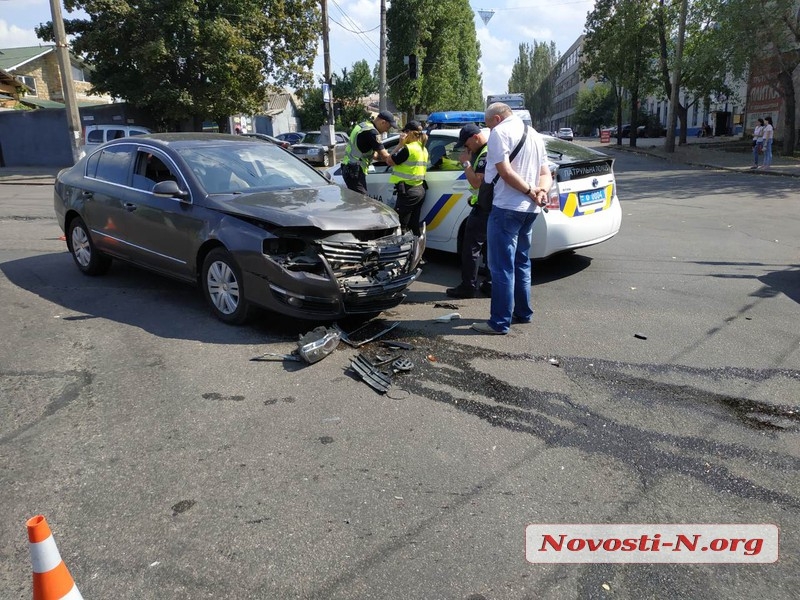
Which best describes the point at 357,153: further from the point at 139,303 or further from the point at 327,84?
the point at 327,84

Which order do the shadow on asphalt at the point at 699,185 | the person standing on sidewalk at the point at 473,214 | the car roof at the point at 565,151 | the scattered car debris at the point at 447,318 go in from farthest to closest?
the shadow on asphalt at the point at 699,185 → the car roof at the point at 565,151 → the person standing on sidewalk at the point at 473,214 → the scattered car debris at the point at 447,318

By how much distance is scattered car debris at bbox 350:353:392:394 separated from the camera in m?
4.28

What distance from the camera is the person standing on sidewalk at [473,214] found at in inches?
239

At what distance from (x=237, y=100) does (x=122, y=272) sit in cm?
1993

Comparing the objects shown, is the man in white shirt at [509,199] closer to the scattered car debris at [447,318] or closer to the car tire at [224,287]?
the scattered car debris at [447,318]

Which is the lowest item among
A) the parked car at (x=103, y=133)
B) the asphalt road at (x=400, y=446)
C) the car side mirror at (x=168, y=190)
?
the asphalt road at (x=400, y=446)

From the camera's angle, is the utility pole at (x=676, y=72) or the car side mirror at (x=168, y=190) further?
the utility pole at (x=676, y=72)

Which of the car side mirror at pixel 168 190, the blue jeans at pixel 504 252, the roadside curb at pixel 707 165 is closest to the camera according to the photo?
the blue jeans at pixel 504 252

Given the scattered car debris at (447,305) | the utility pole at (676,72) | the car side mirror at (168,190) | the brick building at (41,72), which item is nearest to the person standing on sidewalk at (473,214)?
the scattered car debris at (447,305)

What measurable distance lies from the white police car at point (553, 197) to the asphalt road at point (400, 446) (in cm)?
80

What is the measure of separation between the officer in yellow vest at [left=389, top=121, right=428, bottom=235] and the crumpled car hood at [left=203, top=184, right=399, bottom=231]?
46.8 inches

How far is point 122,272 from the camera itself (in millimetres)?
7574

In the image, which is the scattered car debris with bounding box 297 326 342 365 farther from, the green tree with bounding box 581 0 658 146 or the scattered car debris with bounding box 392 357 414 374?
the green tree with bounding box 581 0 658 146

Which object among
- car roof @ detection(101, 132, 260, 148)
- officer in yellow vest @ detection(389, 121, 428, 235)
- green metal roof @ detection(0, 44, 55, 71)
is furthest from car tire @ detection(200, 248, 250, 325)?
green metal roof @ detection(0, 44, 55, 71)
